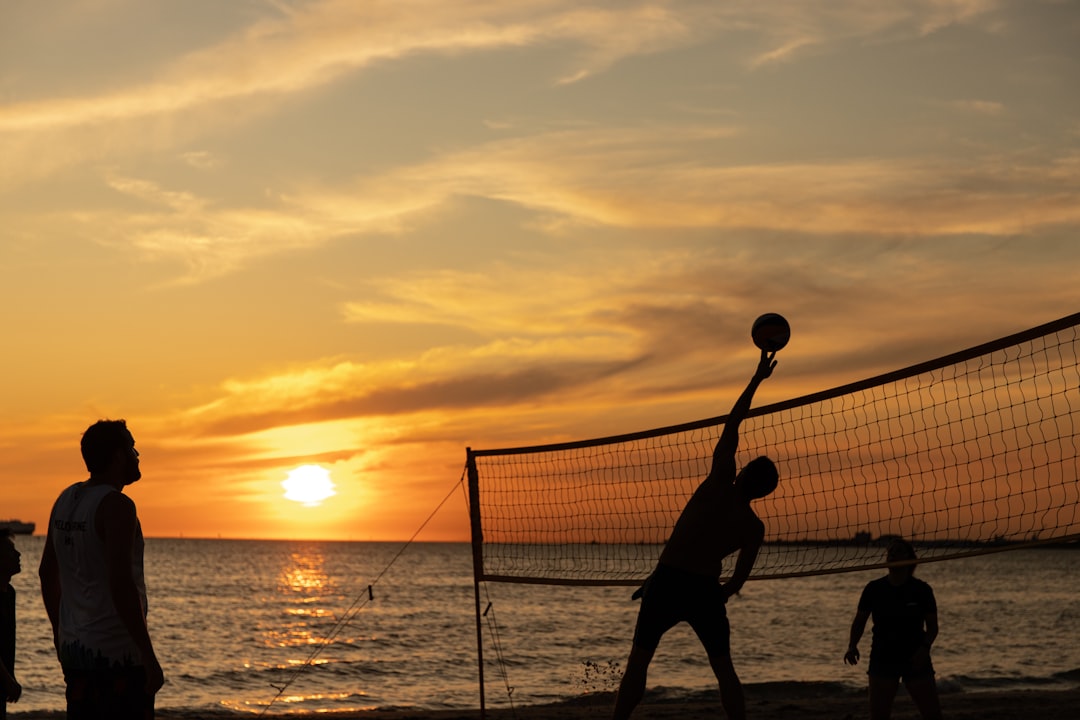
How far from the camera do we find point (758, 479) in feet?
21.9

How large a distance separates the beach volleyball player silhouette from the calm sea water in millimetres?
3233

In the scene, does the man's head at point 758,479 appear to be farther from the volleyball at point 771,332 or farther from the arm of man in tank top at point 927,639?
the arm of man in tank top at point 927,639

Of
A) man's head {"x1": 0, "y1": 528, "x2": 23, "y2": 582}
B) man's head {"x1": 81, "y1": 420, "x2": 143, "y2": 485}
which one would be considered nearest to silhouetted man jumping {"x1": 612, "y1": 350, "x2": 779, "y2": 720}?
man's head {"x1": 81, "y1": 420, "x2": 143, "y2": 485}

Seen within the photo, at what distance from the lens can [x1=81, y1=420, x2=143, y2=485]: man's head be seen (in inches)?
192

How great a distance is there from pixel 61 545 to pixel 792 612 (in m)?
48.7

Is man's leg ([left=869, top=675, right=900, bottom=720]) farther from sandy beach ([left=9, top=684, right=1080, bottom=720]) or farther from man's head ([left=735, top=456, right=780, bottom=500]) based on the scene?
sandy beach ([left=9, top=684, right=1080, bottom=720])

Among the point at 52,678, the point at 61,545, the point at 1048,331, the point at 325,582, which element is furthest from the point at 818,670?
the point at 325,582

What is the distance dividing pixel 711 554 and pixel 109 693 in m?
3.26

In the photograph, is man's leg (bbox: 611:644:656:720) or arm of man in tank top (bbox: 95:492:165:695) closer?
arm of man in tank top (bbox: 95:492:165:695)

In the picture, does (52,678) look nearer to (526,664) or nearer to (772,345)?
(526,664)

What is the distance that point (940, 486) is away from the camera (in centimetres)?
934

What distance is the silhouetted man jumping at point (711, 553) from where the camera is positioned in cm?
662

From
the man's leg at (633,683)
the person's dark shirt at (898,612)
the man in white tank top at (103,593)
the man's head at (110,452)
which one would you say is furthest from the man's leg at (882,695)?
the man's head at (110,452)

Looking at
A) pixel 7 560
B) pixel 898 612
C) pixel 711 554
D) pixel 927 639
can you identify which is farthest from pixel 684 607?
pixel 7 560
